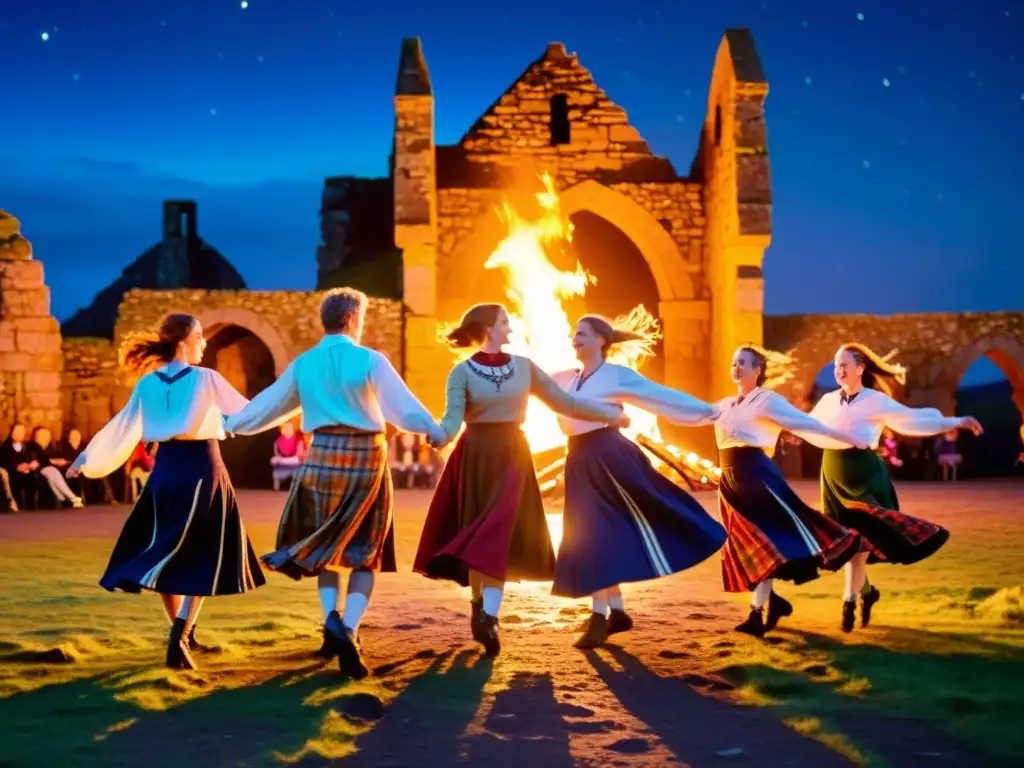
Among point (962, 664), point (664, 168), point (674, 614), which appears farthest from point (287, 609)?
point (664, 168)

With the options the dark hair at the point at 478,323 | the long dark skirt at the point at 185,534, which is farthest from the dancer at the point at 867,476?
the long dark skirt at the point at 185,534

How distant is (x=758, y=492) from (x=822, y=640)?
0.81 m

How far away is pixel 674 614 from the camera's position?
265 inches

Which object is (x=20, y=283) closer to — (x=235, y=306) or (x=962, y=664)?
(x=235, y=306)

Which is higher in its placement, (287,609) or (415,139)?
(415,139)

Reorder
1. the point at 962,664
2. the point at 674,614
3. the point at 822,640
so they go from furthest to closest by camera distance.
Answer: the point at 674,614
the point at 822,640
the point at 962,664

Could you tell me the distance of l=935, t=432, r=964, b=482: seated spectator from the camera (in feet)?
64.8

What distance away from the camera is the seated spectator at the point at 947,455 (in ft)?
64.8

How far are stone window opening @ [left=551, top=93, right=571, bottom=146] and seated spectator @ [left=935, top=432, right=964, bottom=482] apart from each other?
863cm

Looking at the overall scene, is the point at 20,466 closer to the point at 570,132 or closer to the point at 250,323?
the point at 250,323

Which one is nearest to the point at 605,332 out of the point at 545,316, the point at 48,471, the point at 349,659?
the point at 349,659

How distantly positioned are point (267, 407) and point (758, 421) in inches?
102

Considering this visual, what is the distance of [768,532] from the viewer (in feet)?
19.1

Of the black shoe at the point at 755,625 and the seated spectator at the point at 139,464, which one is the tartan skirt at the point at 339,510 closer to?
the black shoe at the point at 755,625
